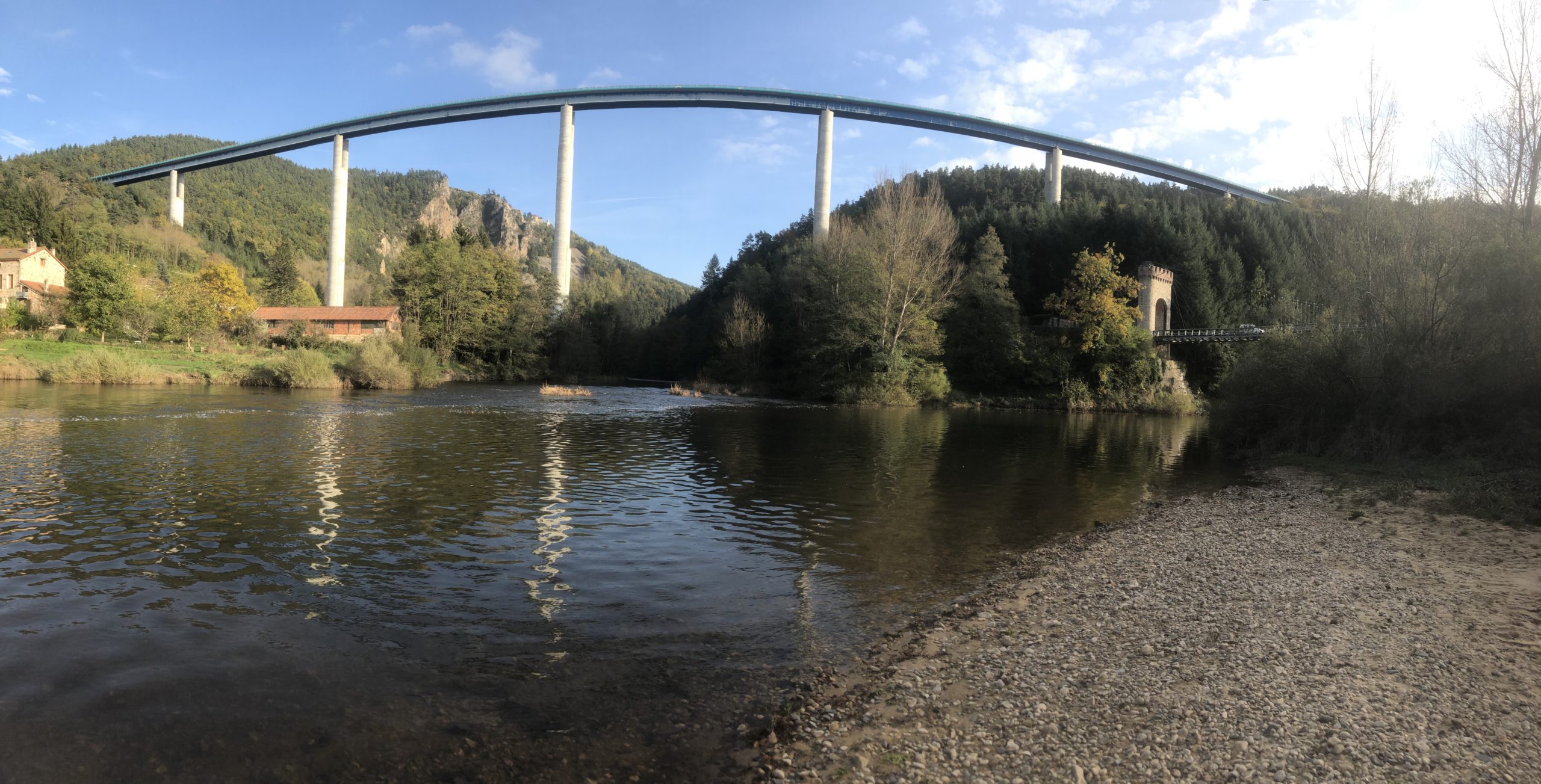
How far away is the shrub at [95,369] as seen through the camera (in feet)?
125

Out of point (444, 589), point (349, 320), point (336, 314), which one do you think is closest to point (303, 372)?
point (349, 320)

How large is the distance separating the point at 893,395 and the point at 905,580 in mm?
42091

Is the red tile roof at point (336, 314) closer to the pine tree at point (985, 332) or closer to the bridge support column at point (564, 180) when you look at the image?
the bridge support column at point (564, 180)

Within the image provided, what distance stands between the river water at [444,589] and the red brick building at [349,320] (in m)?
53.2

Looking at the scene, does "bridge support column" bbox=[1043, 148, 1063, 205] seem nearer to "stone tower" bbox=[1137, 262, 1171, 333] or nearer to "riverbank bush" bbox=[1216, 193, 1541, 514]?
"stone tower" bbox=[1137, 262, 1171, 333]

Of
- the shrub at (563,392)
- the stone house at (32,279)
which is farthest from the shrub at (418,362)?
the stone house at (32,279)

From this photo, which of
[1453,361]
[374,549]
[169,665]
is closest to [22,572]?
[374,549]

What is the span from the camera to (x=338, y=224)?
83625 millimetres

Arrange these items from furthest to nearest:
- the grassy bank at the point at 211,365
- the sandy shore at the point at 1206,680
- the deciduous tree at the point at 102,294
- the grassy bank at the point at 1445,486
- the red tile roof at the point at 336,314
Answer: the red tile roof at the point at 336,314 < the deciduous tree at the point at 102,294 < the grassy bank at the point at 211,365 < the grassy bank at the point at 1445,486 < the sandy shore at the point at 1206,680

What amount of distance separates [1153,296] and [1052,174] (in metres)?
27.5

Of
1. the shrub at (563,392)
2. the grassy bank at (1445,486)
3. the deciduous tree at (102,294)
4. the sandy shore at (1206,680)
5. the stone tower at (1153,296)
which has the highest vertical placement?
the stone tower at (1153,296)

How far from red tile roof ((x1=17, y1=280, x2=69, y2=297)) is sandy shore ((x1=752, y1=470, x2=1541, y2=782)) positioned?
7699 cm

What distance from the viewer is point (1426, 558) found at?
9781 mm

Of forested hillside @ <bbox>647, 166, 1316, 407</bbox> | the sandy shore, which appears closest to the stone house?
forested hillside @ <bbox>647, 166, 1316, 407</bbox>
